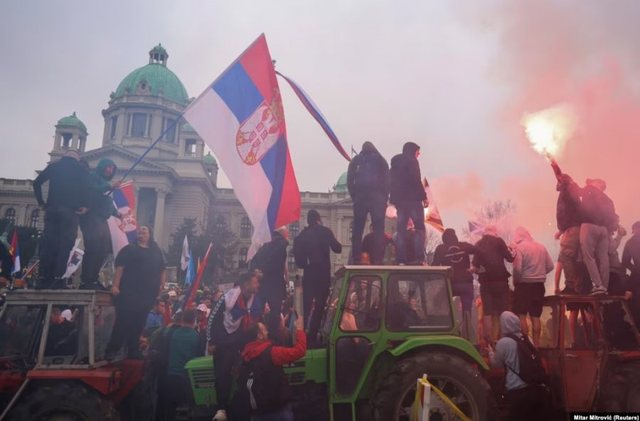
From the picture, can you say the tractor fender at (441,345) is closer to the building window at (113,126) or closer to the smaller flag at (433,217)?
the smaller flag at (433,217)

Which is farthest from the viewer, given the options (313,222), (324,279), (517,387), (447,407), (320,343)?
(313,222)

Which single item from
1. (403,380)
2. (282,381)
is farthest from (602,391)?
(282,381)

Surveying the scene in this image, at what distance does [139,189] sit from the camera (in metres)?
60.9

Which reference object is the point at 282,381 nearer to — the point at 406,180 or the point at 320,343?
the point at 320,343

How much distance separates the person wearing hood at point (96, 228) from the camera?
6.71 meters

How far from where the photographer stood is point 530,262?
22.2 feet

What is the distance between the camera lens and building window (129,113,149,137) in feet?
234

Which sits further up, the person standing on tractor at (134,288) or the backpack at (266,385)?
the person standing on tractor at (134,288)

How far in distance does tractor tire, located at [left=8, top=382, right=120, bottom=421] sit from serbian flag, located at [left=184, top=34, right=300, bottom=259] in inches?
109

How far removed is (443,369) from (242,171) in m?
4.13

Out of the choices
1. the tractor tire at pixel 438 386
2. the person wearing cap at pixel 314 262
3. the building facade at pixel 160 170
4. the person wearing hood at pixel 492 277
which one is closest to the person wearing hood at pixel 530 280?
the person wearing hood at pixel 492 277

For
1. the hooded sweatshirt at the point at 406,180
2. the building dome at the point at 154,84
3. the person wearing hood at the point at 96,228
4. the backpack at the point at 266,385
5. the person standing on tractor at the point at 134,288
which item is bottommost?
the backpack at the point at 266,385

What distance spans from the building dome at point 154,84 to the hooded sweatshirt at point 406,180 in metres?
71.8

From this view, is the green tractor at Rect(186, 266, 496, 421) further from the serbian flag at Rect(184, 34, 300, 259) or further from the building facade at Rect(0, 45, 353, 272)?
the building facade at Rect(0, 45, 353, 272)
